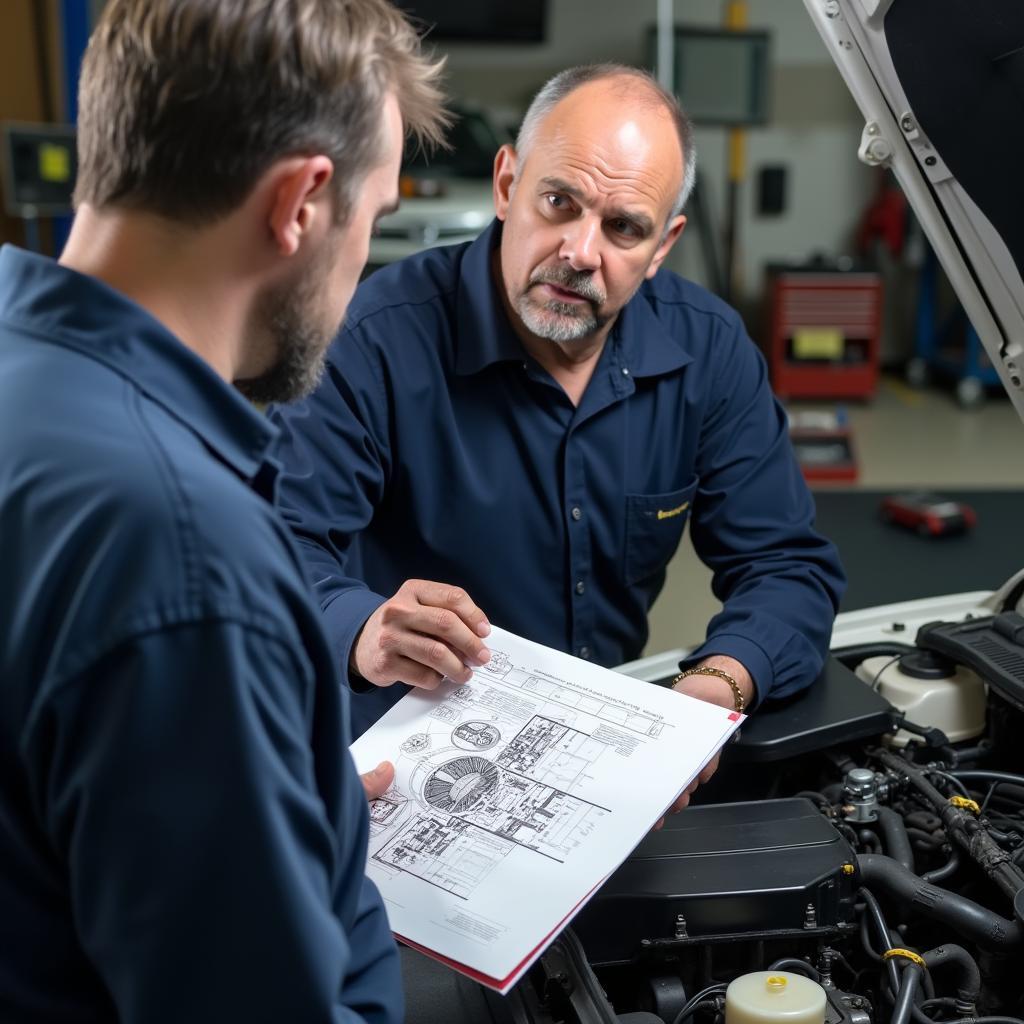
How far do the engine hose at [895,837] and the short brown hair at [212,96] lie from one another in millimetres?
839

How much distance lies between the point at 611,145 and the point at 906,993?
3.55ft

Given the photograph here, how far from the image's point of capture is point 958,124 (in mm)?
1309

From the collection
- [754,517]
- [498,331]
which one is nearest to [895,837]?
[754,517]

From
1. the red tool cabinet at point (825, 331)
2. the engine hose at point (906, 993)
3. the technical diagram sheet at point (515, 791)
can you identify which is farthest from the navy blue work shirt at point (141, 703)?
the red tool cabinet at point (825, 331)

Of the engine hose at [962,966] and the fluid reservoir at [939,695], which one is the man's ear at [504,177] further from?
the engine hose at [962,966]

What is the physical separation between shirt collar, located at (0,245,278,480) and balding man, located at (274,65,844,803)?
73cm

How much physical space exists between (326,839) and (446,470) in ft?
3.27

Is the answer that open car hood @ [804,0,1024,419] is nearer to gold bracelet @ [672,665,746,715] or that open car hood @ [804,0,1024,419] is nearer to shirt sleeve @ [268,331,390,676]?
gold bracelet @ [672,665,746,715]

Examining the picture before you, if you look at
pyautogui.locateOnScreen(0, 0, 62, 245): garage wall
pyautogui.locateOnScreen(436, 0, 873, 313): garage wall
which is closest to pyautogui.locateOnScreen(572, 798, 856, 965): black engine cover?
pyautogui.locateOnScreen(0, 0, 62, 245): garage wall

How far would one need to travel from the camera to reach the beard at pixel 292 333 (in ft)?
2.65

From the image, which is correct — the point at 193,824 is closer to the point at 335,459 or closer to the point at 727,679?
the point at 727,679

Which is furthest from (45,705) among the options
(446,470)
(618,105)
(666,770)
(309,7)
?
(618,105)

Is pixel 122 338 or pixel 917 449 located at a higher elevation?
pixel 122 338

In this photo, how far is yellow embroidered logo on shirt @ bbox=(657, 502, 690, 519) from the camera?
68.6 inches
